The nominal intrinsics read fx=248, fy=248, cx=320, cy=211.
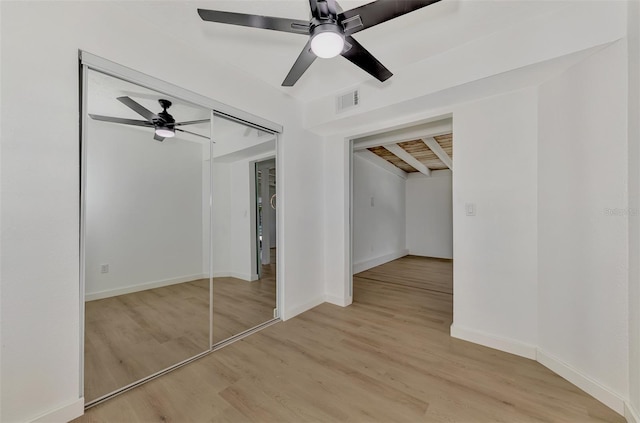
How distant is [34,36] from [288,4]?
1506 millimetres

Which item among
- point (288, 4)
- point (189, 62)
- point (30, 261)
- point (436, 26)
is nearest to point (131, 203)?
point (30, 261)

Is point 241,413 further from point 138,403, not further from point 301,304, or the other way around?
point 301,304

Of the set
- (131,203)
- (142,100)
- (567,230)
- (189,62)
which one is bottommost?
(567,230)

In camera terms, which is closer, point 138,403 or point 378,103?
point 138,403

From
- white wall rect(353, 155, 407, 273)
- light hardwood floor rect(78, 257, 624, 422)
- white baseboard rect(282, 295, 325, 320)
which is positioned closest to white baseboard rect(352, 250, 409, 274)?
white wall rect(353, 155, 407, 273)

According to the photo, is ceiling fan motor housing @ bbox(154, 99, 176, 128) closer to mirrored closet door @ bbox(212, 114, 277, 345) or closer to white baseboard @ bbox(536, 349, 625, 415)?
mirrored closet door @ bbox(212, 114, 277, 345)

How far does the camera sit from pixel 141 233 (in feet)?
7.04

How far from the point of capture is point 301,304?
319cm

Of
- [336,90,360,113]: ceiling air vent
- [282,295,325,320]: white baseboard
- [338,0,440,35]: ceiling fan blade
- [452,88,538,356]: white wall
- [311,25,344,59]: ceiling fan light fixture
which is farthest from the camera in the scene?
[282,295,325,320]: white baseboard

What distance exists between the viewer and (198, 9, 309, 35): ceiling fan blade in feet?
4.62

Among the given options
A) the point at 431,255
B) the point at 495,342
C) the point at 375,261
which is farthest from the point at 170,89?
the point at 431,255

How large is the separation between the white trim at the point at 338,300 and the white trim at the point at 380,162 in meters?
3.08

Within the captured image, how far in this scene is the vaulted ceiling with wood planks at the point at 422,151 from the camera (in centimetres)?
429

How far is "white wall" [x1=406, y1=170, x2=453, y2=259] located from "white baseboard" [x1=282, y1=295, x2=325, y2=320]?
16.0ft
